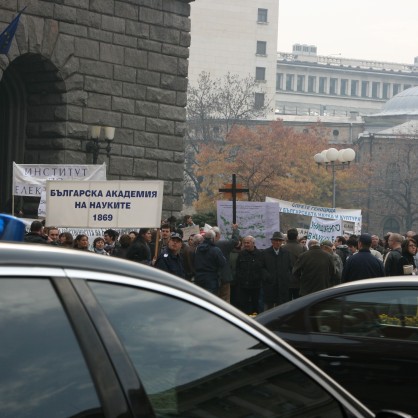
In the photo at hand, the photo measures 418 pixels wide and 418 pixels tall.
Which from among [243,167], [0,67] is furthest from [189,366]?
[243,167]

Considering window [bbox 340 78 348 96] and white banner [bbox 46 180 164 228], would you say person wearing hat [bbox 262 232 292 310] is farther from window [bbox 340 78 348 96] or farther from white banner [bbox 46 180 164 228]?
window [bbox 340 78 348 96]

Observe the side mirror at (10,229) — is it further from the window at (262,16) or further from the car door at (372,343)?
the window at (262,16)

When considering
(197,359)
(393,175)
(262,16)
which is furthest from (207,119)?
(197,359)

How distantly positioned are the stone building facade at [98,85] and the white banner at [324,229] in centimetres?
367

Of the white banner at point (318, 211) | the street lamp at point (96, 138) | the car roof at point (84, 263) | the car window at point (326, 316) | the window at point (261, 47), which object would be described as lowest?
the car window at point (326, 316)

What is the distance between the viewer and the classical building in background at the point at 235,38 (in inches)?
5256

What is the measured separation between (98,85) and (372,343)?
51.0 ft

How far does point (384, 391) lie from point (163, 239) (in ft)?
36.5

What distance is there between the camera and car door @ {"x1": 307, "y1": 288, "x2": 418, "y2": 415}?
8.21 metres

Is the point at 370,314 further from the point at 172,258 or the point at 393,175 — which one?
the point at 393,175

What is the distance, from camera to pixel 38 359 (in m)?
2.77

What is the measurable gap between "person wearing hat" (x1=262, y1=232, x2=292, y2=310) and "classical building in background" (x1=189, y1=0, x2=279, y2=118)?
114608mm

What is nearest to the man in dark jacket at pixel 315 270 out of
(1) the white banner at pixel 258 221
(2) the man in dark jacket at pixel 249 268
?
(2) the man in dark jacket at pixel 249 268

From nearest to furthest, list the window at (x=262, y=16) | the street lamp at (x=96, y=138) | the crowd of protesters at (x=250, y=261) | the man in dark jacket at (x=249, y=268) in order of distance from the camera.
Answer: the crowd of protesters at (x=250, y=261), the man in dark jacket at (x=249, y=268), the street lamp at (x=96, y=138), the window at (x=262, y=16)
